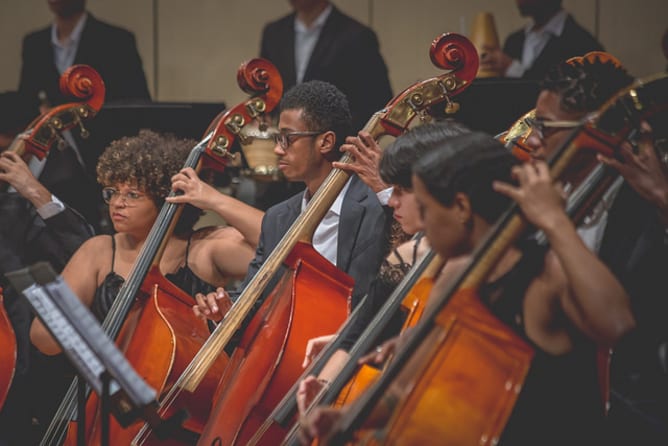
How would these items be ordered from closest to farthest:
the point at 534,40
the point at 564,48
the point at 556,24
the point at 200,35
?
the point at 564,48, the point at 556,24, the point at 534,40, the point at 200,35

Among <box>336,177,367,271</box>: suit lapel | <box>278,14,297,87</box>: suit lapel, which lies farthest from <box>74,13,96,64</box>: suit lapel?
<box>336,177,367,271</box>: suit lapel

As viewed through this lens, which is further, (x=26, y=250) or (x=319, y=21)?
(x=319, y=21)

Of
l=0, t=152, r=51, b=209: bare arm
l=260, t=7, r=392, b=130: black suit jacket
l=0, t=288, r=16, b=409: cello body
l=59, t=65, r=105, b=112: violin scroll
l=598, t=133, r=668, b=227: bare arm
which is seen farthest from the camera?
l=260, t=7, r=392, b=130: black suit jacket

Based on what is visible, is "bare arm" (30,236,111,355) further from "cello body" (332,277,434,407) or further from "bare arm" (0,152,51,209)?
"cello body" (332,277,434,407)

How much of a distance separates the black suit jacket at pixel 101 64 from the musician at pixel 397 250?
2678mm

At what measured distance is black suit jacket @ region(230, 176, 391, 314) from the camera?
2.87 metres

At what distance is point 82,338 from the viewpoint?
187cm

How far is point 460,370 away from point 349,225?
4.50ft

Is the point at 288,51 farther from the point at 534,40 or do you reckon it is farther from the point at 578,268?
the point at 578,268

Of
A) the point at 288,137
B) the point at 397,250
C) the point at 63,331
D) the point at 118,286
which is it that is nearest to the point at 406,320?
the point at 397,250

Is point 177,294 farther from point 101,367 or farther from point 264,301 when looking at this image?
point 101,367

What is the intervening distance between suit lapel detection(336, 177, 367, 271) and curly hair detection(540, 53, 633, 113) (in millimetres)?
996

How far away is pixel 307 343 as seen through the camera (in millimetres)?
2502

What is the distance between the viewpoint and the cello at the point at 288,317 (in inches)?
97.8
